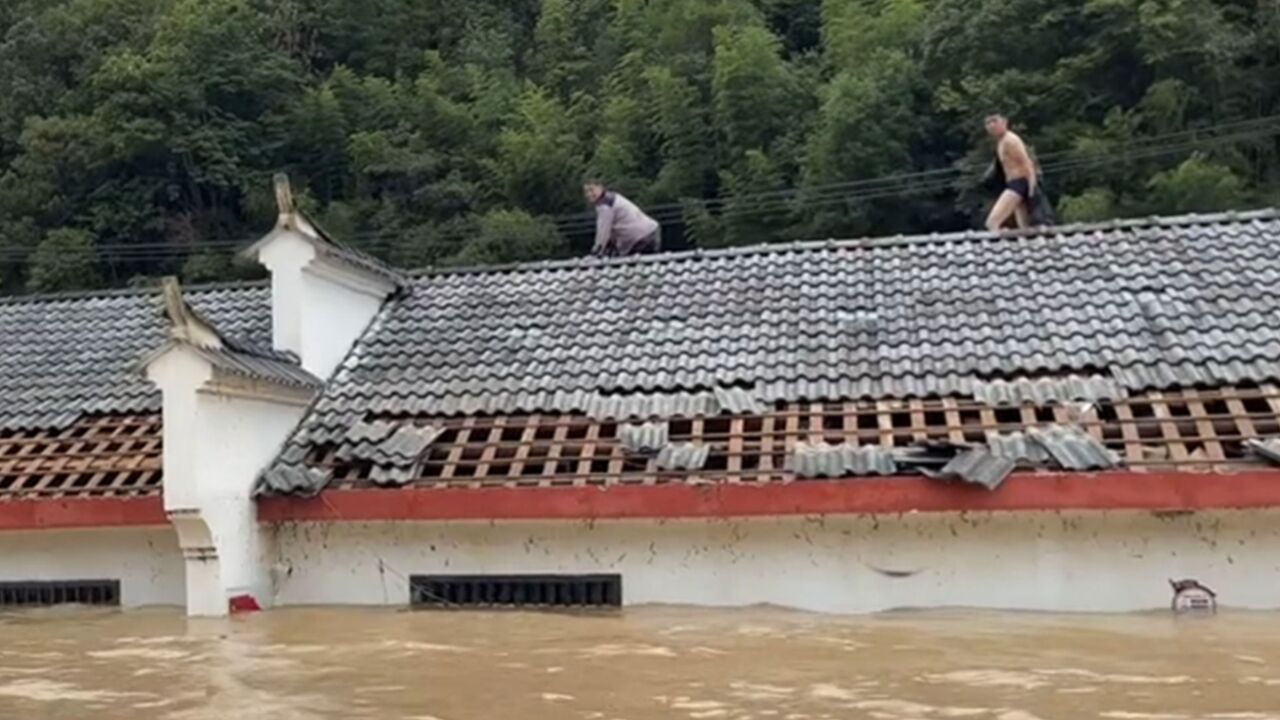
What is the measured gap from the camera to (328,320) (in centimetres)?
1158

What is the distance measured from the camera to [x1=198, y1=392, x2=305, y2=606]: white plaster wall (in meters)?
9.36

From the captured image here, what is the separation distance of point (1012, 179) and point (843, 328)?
3.21 m

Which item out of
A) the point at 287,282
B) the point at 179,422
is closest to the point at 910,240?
the point at 287,282

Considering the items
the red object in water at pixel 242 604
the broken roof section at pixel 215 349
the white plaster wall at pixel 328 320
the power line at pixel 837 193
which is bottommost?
the red object in water at pixel 242 604

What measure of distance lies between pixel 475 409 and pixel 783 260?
11.9ft

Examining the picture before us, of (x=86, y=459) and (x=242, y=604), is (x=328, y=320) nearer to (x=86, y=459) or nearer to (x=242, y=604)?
(x=86, y=459)

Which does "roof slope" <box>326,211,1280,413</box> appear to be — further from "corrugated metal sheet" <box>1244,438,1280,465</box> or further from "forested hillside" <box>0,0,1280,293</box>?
"forested hillside" <box>0,0,1280,293</box>

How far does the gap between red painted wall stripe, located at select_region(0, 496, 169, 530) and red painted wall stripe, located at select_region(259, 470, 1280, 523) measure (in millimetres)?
817

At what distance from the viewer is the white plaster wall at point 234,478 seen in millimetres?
9359

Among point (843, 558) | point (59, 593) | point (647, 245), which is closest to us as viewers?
point (843, 558)

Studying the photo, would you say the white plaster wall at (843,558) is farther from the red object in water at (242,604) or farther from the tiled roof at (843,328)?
the tiled roof at (843,328)

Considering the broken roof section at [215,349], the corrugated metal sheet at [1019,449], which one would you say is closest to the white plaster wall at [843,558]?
the corrugated metal sheet at [1019,449]

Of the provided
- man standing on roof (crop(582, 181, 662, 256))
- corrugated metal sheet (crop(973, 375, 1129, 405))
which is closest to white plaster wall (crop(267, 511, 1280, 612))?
corrugated metal sheet (crop(973, 375, 1129, 405))

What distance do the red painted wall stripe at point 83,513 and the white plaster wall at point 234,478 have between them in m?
0.46
